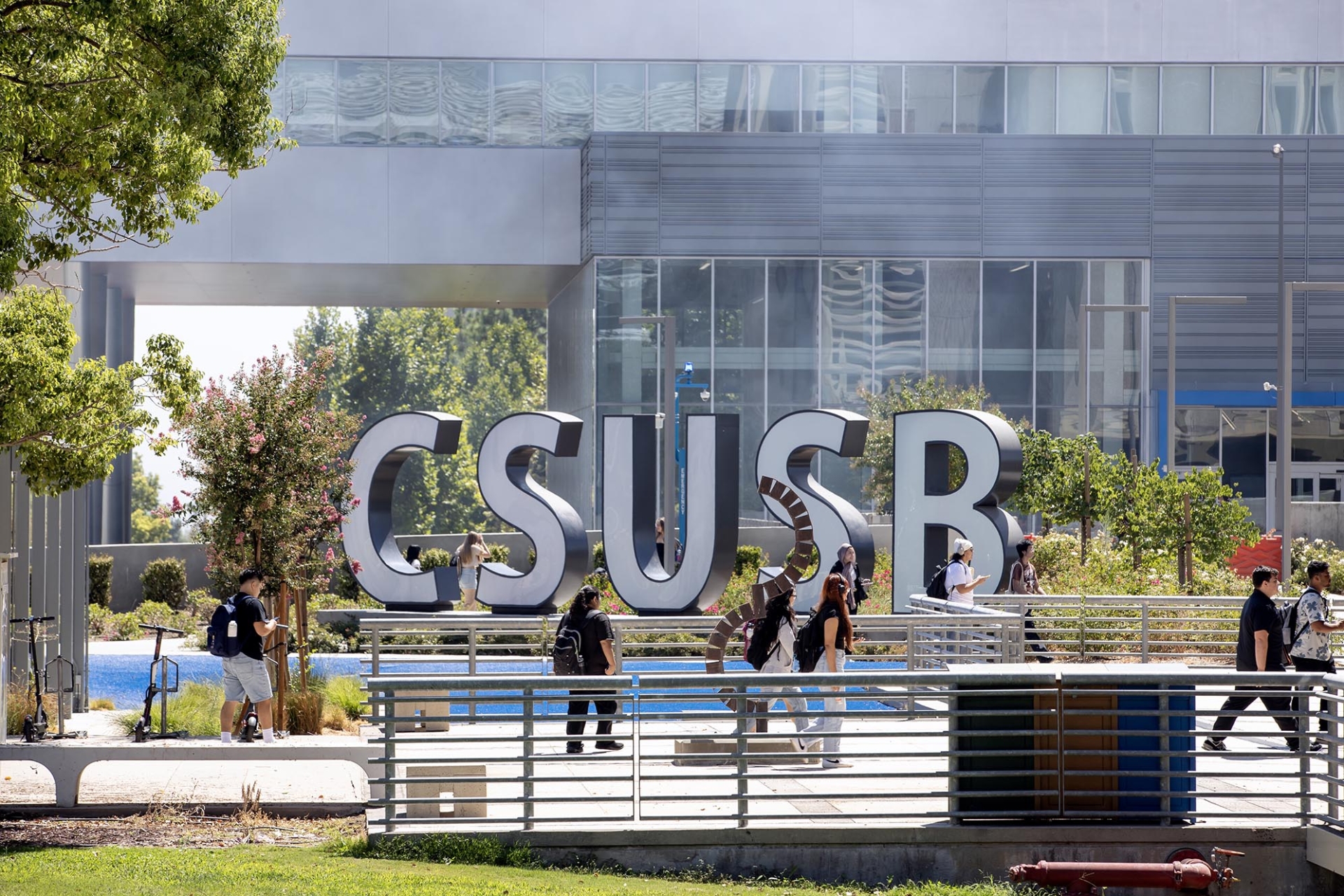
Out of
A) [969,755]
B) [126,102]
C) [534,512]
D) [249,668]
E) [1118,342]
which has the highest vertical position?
[1118,342]

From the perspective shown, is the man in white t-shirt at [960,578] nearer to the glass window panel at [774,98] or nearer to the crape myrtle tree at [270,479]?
the crape myrtle tree at [270,479]

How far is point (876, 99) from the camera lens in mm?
37094

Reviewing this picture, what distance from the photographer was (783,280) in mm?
36531

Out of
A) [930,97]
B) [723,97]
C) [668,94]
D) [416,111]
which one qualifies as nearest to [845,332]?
[930,97]

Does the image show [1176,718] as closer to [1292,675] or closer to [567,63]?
[1292,675]

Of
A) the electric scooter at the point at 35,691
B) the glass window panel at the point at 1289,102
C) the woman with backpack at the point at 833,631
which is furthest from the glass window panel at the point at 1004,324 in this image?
the electric scooter at the point at 35,691

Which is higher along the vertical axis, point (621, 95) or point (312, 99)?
point (621, 95)

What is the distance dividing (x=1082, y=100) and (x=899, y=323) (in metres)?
7.82

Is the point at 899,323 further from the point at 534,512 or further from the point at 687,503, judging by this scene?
the point at 534,512

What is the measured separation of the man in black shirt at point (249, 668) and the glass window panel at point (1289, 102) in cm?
3352

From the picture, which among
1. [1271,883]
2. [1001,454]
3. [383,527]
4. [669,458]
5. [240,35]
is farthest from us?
[669,458]

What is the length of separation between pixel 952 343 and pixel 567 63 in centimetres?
1230

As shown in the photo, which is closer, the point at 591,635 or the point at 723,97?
the point at 591,635

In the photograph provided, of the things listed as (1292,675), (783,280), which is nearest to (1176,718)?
(1292,675)
